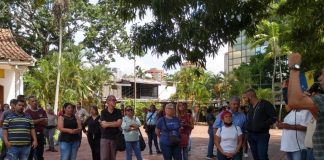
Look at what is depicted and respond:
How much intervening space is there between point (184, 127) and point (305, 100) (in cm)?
664

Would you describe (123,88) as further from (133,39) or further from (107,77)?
(133,39)

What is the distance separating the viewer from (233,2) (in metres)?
5.95

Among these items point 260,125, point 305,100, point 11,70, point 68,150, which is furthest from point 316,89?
point 11,70

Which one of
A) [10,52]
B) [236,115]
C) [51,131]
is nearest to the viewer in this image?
[236,115]

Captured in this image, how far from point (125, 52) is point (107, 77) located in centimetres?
249

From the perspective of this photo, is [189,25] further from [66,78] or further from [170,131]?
[66,78]

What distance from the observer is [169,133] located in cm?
892

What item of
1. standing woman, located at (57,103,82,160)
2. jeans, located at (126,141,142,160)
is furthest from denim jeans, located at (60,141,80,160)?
jeans, located at (126,141,142,160)

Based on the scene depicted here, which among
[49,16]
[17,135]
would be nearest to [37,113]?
[17,135]

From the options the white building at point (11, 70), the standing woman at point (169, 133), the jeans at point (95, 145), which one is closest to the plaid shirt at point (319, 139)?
the standing woman at point (169, 133)

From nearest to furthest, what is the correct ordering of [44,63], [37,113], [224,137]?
1. [224,137]
2. [37,113]
3. [44,63]

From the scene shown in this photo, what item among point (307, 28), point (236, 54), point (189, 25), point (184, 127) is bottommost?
point (184, 127)

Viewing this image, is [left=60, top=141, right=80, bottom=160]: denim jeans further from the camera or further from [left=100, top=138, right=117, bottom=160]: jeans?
the camera

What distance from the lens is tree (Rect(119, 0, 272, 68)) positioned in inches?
221
